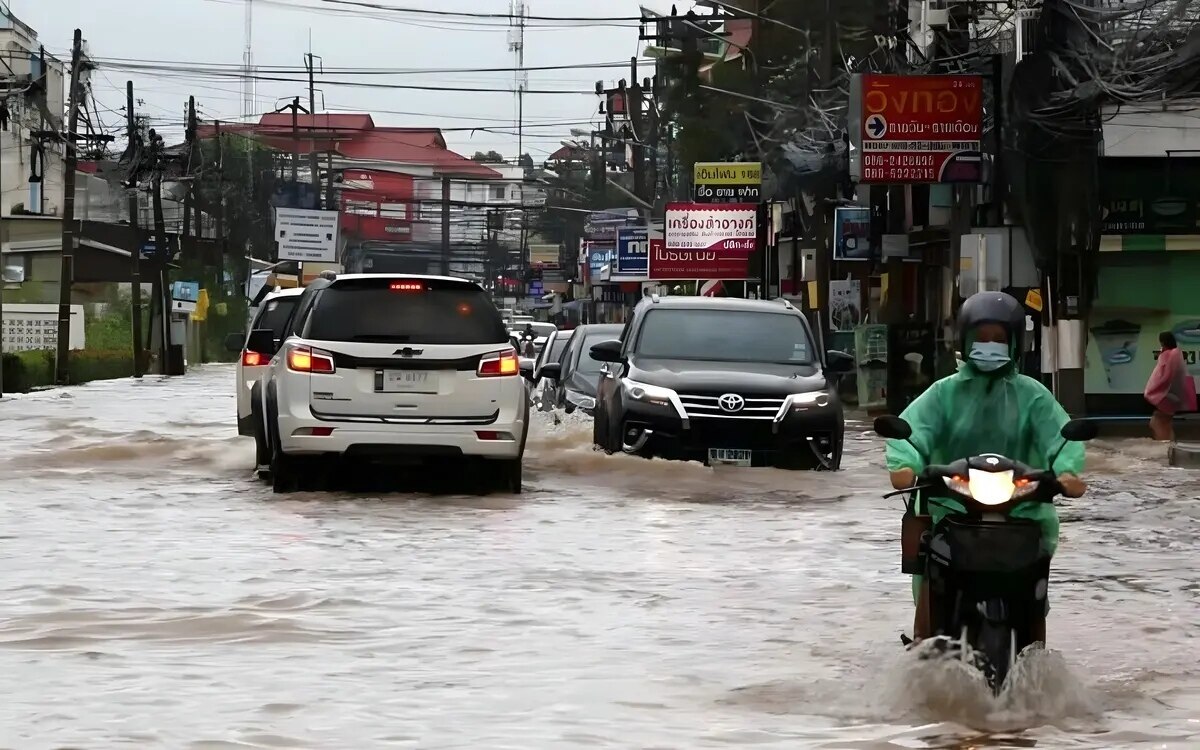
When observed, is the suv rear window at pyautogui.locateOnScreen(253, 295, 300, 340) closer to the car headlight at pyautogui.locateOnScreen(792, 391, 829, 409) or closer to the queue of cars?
the queue of cars

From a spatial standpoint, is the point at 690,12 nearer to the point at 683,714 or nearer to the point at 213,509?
the point at 213,509

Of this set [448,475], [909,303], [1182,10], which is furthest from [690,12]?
[448,475]

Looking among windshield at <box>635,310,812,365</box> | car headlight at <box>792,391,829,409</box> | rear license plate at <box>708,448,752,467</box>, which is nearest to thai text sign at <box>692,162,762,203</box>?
windshield at <box>635,310,812,365</box>

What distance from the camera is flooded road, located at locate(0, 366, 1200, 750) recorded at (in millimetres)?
8039

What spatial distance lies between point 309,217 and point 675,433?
66145mm

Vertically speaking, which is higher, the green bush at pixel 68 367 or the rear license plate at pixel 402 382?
the rear license plate at pixel 402 382

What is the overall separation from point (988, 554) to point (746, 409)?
39.8 feet

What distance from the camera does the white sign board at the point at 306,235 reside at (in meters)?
84.6

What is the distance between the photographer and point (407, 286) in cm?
1792

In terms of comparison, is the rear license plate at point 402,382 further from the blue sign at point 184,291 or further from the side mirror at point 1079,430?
the blue sign at point 184,291

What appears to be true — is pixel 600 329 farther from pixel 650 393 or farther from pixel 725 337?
pixel 650 393

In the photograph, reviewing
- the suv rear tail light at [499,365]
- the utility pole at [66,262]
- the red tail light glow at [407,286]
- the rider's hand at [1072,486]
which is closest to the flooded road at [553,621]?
the rider's hand at [1072,486]

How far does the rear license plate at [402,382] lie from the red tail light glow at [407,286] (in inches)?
29.5

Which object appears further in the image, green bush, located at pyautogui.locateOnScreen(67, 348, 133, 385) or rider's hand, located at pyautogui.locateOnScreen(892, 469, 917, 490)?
green bush, located at pyautogui.locateOnScreen(67, 348, 133, 385)
